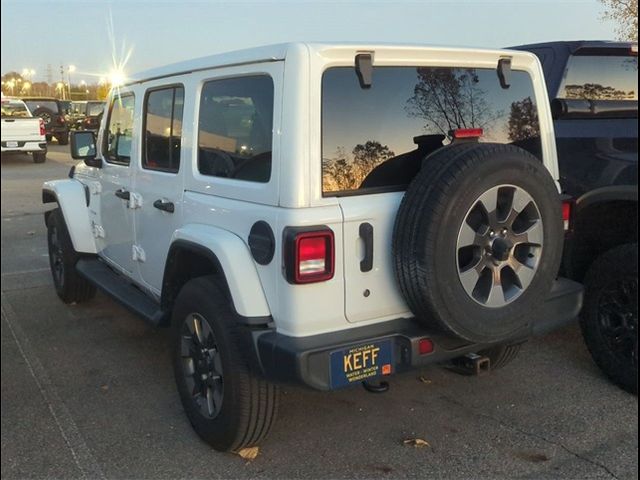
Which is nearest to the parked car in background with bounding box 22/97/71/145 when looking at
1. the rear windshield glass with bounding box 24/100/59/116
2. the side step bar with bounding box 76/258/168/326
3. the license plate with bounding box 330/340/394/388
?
the rear windshield glass with bounding box 24/100/59/116

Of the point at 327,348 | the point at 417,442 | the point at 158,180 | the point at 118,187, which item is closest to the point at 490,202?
the point at 327,348

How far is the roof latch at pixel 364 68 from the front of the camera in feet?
8.56

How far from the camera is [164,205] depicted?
11.3 feet

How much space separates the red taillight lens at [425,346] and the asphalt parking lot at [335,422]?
57 centimetres

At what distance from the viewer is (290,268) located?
8.10 feet

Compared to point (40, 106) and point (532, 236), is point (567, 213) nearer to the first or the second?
point (532, 236)

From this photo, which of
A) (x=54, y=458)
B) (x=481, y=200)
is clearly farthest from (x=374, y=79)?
(x=54, y=458)

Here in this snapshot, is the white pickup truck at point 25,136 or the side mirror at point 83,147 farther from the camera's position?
the white pickup truck at point 25,136

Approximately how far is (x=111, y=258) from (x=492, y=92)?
3.03 metres

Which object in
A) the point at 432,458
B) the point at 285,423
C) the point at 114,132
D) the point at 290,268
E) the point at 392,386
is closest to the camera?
the point at 290,268

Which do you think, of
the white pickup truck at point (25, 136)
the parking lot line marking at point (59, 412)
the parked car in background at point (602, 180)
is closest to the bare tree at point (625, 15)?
the parked car in background at point (602, 180)

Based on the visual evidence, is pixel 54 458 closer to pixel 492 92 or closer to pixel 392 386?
pixel 392 386

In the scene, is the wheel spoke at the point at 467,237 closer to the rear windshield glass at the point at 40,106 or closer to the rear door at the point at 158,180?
the rear door at the point at 158,180

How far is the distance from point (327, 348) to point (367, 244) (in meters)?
0.47
